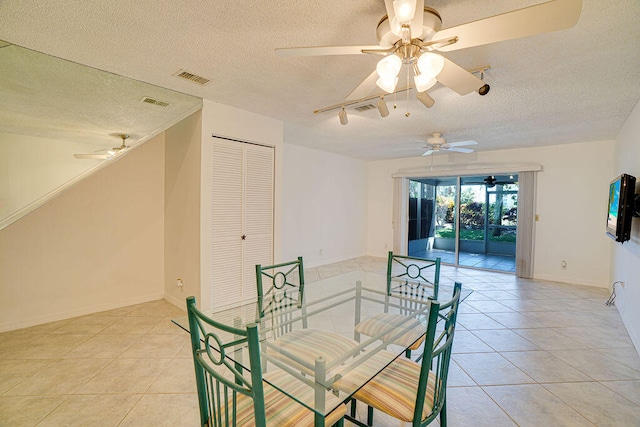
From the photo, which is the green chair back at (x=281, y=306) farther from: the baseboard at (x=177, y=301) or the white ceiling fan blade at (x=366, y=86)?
the baseboard at (x=177, y=301)

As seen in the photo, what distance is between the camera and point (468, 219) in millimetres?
7105

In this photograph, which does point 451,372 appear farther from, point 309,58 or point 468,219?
point 468,219

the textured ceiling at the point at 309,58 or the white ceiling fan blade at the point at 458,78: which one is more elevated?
the textured ceiling at the point at 309,58

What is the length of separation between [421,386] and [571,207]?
553cm

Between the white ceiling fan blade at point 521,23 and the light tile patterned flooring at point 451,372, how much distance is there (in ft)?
7.00

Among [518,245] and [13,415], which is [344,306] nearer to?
[13,415]

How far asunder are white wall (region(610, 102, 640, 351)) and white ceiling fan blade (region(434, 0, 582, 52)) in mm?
2565

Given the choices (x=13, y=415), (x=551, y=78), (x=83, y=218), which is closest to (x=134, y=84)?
(x=83, y=218)

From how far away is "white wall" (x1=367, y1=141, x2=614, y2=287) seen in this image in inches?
186

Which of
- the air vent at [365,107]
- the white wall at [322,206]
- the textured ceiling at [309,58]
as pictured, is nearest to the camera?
the textured ceiling at [309,58]

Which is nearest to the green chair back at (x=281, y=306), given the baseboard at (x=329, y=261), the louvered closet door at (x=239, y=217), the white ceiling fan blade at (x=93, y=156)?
the louvered closet door at (x=239, y=217)

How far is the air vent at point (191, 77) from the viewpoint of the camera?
2.48m

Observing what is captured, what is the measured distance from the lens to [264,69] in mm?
2393

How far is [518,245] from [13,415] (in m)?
6.78
